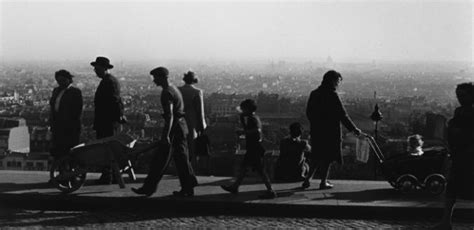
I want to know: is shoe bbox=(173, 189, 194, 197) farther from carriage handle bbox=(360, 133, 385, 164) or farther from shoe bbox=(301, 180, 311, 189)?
carriage handle bbox=(360, 133, 385, 164)

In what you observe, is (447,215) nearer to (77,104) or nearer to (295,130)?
(295,130)

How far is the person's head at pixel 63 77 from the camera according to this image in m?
9.25

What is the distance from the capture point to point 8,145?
35.4ft

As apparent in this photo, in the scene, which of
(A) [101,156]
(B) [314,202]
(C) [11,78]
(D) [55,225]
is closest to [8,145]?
(A) [101,156]

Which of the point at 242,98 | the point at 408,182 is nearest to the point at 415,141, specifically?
the point at 408,182

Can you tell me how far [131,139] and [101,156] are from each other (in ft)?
1.52

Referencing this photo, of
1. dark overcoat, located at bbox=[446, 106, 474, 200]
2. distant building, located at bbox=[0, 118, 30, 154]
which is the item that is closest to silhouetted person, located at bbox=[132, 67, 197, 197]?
distant building, located at bbox=[0, 118, 30, 154]

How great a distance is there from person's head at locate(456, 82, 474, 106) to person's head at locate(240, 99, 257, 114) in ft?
8.57

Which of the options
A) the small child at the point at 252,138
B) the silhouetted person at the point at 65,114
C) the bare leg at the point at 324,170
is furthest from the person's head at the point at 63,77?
the bare leg at the point at 324,170

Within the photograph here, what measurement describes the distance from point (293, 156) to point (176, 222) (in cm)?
265

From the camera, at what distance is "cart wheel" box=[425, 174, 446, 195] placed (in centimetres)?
871

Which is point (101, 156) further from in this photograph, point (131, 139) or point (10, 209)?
point (10, 209)

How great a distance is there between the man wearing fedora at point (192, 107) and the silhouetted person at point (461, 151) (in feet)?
12.8

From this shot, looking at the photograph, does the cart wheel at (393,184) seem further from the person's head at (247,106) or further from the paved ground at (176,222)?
the person's head at (247,106)
